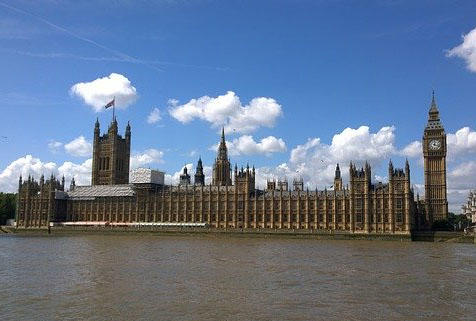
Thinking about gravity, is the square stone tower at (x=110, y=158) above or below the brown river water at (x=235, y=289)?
above

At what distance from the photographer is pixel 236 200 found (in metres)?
132

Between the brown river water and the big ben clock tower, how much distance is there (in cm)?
7619

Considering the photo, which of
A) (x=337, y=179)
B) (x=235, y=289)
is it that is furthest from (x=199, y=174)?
(x=235, y=289)

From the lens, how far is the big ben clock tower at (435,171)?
128 meters

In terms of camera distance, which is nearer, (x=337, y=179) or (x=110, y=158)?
(x=337, y=179)

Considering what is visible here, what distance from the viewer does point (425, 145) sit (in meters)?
133

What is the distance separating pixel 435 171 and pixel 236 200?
49.5 m

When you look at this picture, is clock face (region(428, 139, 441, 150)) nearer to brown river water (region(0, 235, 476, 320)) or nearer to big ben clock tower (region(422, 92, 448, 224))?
big ben clock tower (region(422, 92, 448, 224))

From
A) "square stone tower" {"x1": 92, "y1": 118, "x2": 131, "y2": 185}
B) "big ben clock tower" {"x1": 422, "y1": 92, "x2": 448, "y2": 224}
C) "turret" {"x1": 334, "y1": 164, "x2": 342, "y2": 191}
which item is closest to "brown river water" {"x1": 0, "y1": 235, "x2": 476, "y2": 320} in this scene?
"big ben clock tower" {"x1": 422, "y1": 92, "x2": 448, "y2": 224}

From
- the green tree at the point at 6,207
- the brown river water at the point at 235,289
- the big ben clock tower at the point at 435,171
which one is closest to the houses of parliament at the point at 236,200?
the big ben clock tower at the point at 435,171

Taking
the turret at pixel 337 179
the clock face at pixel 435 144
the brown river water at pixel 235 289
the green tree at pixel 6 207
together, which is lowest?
the brown river water at pixel 235 289

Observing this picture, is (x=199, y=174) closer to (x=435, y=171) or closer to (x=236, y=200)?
(x=236, y=200)

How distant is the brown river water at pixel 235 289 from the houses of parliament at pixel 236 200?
59483 mm

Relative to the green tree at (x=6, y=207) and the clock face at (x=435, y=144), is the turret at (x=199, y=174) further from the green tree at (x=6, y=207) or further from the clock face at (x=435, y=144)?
the clock face at (x=435, y=144)
